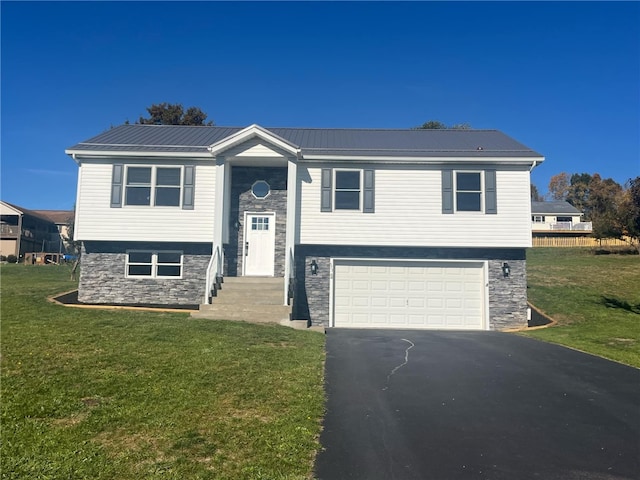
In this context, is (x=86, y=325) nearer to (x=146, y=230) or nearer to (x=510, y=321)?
(x=146, y=230)

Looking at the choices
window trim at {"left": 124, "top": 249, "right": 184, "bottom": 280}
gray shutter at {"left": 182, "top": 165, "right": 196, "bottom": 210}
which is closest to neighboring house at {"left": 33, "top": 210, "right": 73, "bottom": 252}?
window trim at {"left": 124, "top": 249, "right": 184, "bottom": 280}

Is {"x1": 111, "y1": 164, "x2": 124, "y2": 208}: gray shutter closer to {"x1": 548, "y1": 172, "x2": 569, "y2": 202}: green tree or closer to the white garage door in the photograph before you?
the white garage door

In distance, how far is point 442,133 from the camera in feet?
59.1

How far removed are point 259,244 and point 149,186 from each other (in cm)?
405

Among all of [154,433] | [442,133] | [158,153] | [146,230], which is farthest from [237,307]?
[442,133]

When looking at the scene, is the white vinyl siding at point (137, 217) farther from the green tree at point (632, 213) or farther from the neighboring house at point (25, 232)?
the neighboring house at point (25, 232)

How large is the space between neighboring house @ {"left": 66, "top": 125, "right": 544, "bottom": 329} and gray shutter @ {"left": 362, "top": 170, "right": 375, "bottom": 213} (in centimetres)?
3

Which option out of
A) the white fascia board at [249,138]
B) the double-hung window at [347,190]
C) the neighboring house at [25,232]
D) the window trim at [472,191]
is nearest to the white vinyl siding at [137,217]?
the white fascia board at [249,138]

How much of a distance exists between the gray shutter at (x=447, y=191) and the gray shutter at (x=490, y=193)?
107 cm

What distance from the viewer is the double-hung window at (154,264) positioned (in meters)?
14.7

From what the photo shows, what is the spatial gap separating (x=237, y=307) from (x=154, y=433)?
26.1 feet

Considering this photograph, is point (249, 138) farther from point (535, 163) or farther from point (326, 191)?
point (535, 163)

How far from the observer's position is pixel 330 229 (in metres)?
14.5

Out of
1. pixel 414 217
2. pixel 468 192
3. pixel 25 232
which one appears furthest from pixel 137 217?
pixel 25 232
